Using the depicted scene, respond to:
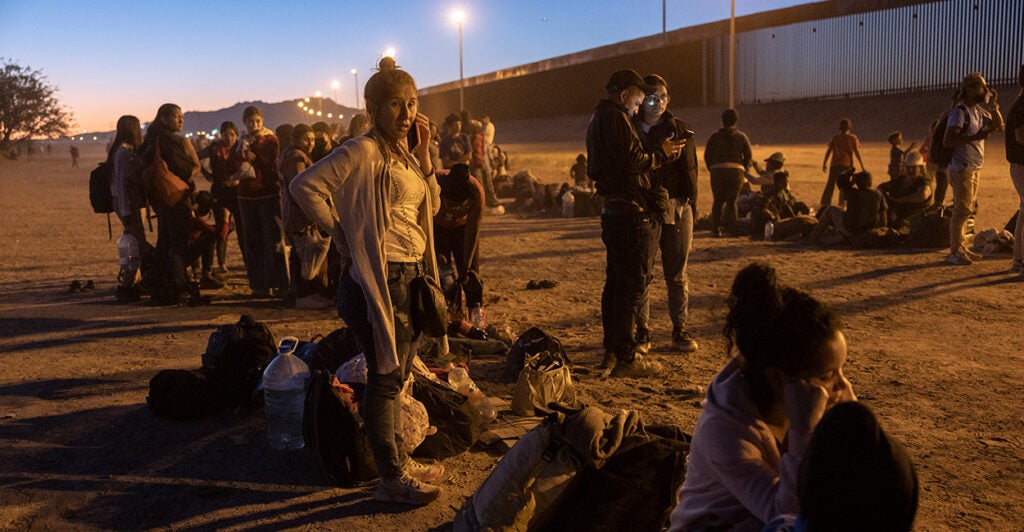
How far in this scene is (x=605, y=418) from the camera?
11.9 feet

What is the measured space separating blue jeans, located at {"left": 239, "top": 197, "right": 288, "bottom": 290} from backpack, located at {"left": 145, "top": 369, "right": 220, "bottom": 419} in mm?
3771

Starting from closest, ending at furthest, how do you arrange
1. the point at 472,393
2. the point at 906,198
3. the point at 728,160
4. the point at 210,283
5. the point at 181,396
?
the point at 472,393 < the point at 181,396 < the point at 210,283 < the point at 906,198 < the point at 728,160

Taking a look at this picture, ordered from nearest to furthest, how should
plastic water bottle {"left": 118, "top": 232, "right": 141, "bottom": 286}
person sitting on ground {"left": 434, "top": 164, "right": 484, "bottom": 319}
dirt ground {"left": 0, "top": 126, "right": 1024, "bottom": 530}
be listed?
dirt ground {"left": 0, "top": 126, "right": 1024, "bottom": 530} < person sitting on ground {"left": 434, "top": 164, "right": 484, "bottom": 319} < plastic water bottle {"left": 118, "top": 232, "right": 141, "bottom": 286}

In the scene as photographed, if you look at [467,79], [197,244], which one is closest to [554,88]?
[467,79]

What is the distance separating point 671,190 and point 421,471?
3.05m

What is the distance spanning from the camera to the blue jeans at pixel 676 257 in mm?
6484

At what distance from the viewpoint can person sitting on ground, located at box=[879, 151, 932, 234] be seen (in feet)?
39.6

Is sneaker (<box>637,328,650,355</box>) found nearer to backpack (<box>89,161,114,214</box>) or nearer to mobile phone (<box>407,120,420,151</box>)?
mobile phone (<box>407,120,420,151</box>)

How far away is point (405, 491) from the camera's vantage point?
4.14 meters

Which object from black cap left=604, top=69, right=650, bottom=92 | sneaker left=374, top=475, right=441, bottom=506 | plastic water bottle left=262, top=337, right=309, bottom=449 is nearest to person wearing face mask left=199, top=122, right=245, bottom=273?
plastic water bottle left=262, top=337, right=309, bottom=449

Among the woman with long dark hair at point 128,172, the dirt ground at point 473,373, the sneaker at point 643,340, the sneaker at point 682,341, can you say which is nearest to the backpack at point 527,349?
the dirt ground at point 473,373

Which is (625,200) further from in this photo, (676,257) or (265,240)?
(265,240)

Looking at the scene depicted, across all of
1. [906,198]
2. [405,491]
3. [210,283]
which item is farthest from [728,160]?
[405,491]

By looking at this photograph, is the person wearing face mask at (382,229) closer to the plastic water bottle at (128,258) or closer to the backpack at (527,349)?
the backpack at (527,349)
